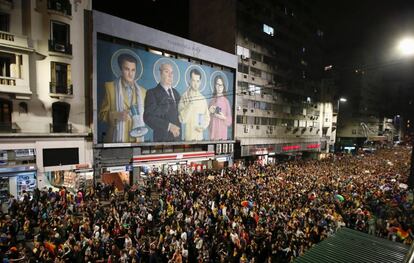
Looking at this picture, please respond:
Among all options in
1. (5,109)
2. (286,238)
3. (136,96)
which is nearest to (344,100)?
(136,96)

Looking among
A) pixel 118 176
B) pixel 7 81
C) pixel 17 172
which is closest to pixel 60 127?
pixel 17 172

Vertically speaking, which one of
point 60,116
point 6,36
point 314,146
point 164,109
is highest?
point 6,36

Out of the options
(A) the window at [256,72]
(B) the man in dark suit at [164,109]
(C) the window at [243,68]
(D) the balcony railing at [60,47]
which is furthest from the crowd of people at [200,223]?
(A) the window at [256,72]

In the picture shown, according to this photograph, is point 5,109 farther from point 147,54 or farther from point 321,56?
point 321,56

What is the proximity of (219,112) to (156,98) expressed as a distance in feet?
34.5

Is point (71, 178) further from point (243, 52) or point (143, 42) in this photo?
point (243, 52)

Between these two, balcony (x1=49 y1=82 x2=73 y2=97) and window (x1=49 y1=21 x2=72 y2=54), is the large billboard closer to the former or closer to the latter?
balcony (x1=49 y1=82 x2=73 y2=97)

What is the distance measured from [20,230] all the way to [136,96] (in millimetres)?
15822

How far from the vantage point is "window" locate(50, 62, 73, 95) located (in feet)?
66.7

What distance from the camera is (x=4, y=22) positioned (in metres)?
18.1

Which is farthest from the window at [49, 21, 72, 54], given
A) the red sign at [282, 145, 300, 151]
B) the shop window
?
the red sign at [282, 145, 300, 151]

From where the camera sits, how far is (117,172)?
79.3ft

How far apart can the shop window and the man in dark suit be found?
1136 cm

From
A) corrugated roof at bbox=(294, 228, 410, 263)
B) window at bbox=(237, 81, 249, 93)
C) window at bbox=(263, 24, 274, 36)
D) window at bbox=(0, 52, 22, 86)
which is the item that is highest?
window at bbox=(263, 24, 274, 36)
